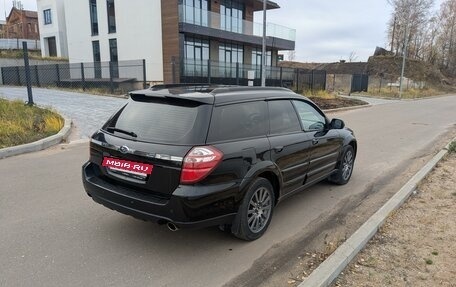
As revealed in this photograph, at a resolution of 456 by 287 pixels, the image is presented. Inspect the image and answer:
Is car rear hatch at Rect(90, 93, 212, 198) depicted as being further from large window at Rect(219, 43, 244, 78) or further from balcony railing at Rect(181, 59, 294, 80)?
large window at Rect(219, 43, 244, 78)

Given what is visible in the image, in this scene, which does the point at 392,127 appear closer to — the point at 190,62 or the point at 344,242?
the point at 344,242

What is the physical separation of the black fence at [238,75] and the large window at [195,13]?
3030 mm

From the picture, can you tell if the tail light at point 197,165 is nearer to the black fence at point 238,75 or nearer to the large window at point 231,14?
the black fence at point 238,75

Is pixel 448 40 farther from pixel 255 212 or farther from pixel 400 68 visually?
pixel 255 212

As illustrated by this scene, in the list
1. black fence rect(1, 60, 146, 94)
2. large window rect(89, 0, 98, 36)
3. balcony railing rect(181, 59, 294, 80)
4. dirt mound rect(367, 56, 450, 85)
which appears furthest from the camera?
dirt mound rect(367, 56, 450, 85)

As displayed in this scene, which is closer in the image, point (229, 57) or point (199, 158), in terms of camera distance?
point (199, 158)

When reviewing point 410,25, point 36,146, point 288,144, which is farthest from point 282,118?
point 410,25

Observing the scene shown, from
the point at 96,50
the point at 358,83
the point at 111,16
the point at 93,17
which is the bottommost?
the point at 358,83


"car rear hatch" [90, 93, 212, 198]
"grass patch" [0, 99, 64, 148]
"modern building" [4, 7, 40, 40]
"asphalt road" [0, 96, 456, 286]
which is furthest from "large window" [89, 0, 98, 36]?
"modern building" [4, 7, 40, 40]

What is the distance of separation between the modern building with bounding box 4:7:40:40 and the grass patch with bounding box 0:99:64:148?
6497cm

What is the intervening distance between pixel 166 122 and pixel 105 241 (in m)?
1.46

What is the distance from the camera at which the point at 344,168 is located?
6168 millimetres

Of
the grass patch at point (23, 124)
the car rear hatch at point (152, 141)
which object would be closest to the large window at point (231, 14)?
the grass patch at point (23, 124)

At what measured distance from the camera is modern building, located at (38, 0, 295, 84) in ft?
90.1
